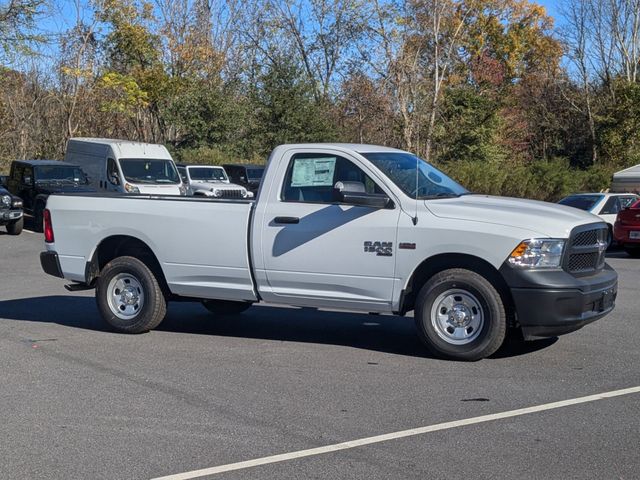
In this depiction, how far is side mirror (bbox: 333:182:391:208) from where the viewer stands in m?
7.97

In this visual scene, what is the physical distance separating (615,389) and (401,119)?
36459 mm

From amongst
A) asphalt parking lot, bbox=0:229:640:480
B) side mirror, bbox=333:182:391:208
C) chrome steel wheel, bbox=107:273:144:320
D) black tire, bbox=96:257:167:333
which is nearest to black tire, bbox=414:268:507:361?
asphalt parking lot, bbox=0:229:640:480

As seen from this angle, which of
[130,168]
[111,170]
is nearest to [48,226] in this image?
[130,168]

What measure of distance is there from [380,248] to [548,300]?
1552 mm

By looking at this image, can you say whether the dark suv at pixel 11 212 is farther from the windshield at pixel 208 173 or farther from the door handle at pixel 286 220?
the door handle at pixel 286 220

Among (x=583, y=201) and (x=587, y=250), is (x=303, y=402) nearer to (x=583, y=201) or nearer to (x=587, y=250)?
(x=587, y=250)

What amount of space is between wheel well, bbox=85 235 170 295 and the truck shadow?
1.96 ft

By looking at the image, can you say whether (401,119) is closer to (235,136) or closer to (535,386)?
(235,136)

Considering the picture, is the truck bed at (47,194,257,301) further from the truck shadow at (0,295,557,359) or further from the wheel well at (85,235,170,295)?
the truck shadow at (0,295,557,359)

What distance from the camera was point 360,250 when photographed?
8055 millimetres

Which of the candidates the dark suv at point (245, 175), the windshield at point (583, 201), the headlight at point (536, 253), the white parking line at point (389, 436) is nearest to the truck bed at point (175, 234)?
the headlight at point (536, 253)

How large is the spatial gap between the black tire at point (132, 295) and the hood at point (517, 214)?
10.0 ft

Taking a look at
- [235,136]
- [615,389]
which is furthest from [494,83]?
[615,389]

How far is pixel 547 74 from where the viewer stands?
2179 inches
